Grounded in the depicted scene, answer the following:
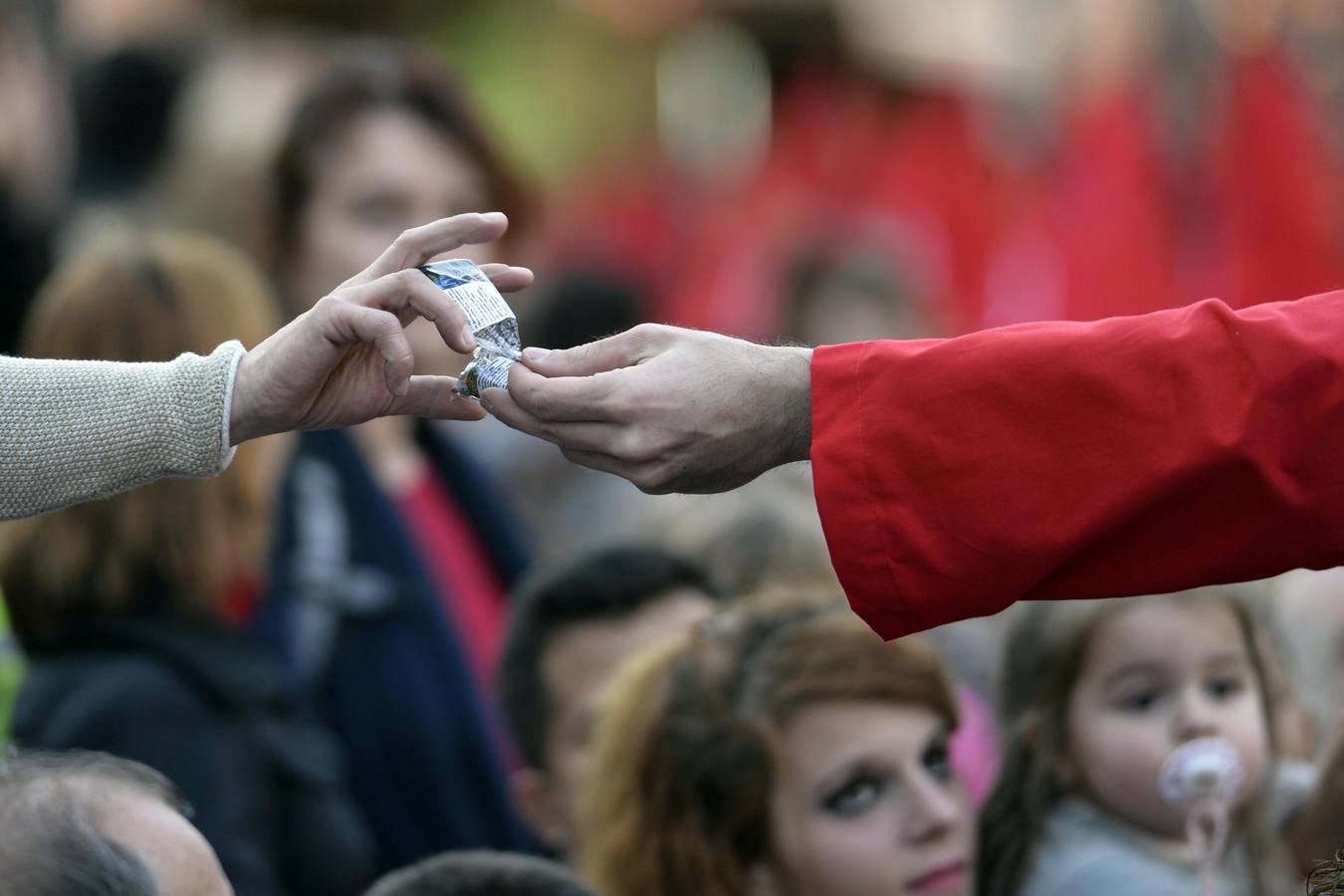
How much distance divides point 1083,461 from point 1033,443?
0.05 m

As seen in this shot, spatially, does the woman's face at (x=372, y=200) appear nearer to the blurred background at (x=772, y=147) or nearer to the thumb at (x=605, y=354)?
the blurred background at (x=772, y=147)

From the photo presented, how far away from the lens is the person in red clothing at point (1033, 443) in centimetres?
192

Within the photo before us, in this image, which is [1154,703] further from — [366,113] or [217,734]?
[366,113]

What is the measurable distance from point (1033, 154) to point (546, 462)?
17.5 feet

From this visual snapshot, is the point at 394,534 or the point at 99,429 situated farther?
the point at 394,534

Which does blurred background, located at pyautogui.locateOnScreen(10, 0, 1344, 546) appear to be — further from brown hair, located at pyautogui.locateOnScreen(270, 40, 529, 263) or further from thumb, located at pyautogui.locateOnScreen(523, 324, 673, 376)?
→ thumb, located at pyautogui.locateOnScreen(523, 324, 673, 376)

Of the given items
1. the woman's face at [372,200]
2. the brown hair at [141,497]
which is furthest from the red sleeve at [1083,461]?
A: the woman's face at [372,200]

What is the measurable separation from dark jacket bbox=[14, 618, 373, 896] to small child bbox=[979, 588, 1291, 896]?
3.29 feet

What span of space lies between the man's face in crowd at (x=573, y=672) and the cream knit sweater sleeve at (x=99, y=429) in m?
1.44

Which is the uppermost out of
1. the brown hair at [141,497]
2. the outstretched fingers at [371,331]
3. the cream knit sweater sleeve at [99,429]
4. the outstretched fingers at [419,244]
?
the outstretched fingers at [419,244]

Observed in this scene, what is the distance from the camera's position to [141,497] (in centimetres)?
301

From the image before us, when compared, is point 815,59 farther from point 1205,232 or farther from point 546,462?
point 546,462

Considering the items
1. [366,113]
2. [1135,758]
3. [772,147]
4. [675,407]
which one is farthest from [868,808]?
[772,147]

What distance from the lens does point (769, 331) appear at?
7535 mm
